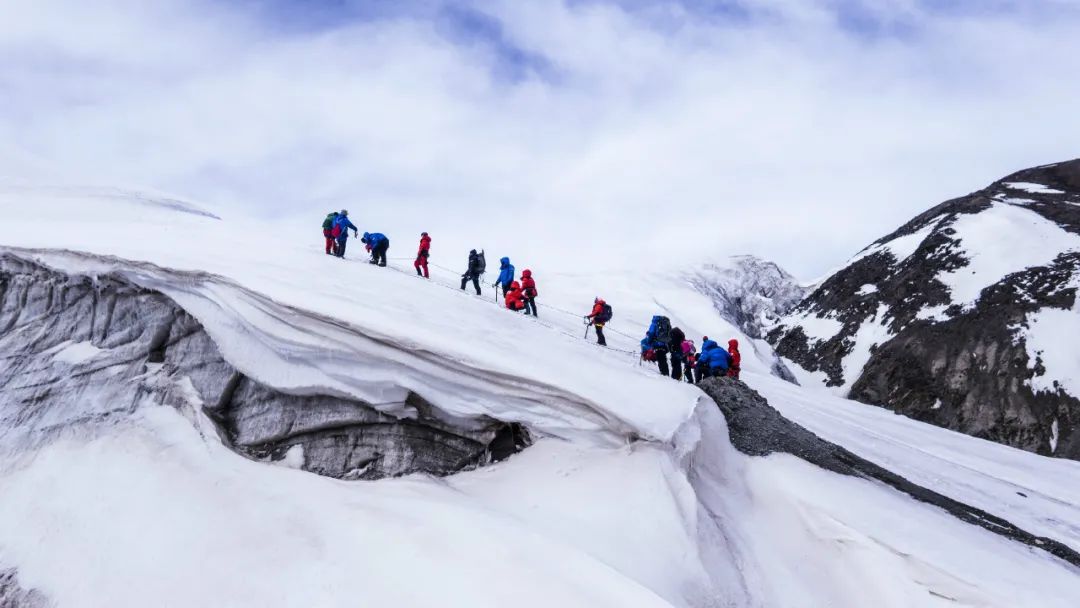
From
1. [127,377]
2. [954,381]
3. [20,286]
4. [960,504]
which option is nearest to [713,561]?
Result: [960,504]

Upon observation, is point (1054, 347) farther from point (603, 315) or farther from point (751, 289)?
point (751, 289)

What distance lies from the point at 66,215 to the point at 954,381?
4760 cm

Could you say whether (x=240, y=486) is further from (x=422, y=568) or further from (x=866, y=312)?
(x=866, y=312)

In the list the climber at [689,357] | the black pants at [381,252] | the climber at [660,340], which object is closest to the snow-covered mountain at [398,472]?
the climber at [660,340]

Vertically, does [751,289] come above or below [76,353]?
above

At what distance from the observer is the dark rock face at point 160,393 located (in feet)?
35.6

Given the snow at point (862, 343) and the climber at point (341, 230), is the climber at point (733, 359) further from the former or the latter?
the snow at point (862, 343)

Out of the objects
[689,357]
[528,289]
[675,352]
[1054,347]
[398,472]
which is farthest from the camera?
[1054,347]

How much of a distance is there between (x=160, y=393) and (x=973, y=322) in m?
48.8

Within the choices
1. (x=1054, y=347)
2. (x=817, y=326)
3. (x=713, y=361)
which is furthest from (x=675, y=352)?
(x=817, y=326)

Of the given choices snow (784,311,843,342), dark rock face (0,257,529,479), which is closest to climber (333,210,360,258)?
dark rock face (0,257,529,479)

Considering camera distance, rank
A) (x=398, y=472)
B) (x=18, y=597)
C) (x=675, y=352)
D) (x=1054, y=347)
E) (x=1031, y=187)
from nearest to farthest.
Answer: (x=18, y=597)
(x=398, y=472)
(x=675, y=352)
(x=1054, y=347)
(x=1031, y=187)

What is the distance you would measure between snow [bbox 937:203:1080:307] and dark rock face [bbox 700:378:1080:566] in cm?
4041

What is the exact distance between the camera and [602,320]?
1709 cm
